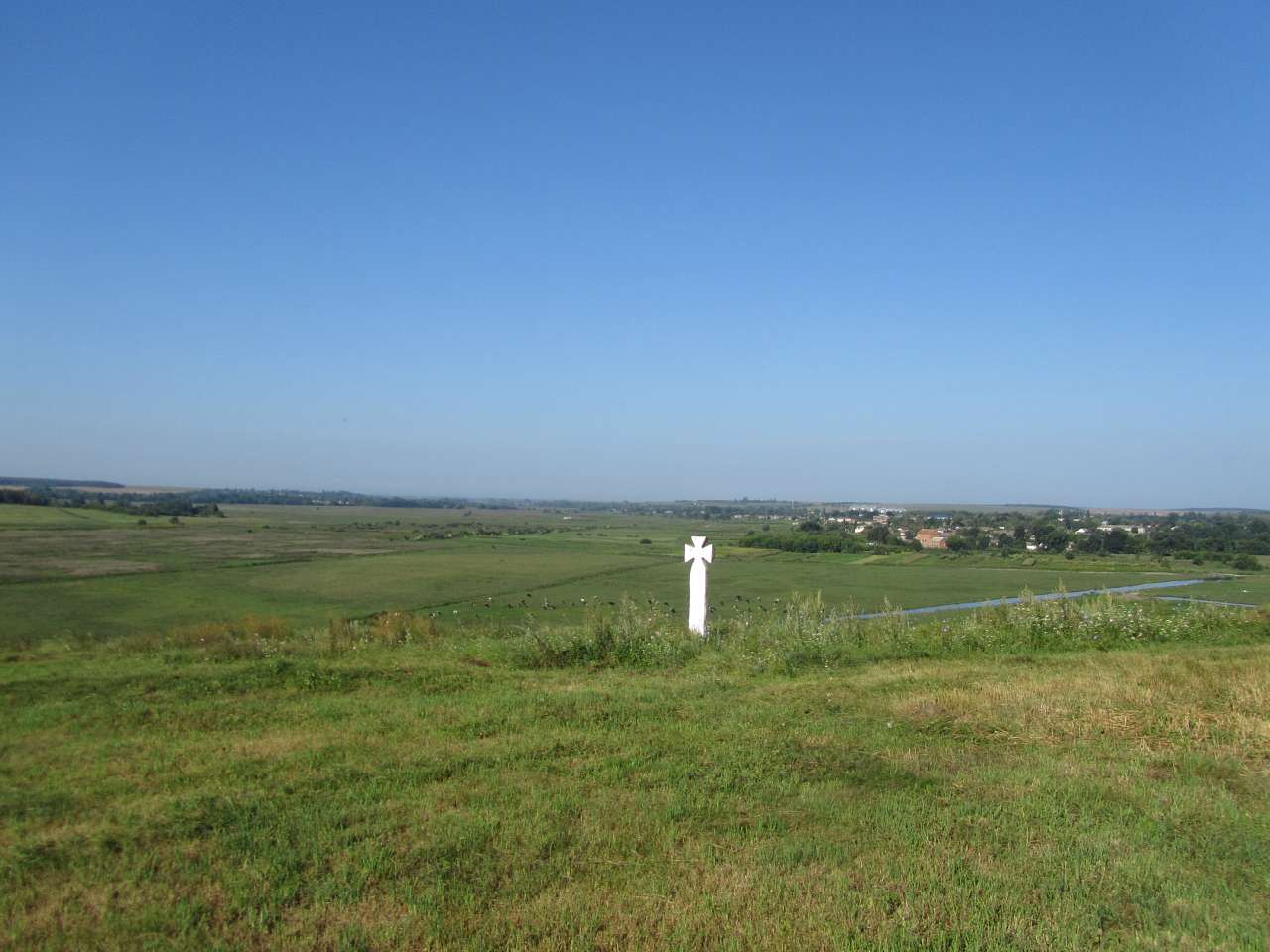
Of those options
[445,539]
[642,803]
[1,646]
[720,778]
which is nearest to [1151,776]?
[720,778]

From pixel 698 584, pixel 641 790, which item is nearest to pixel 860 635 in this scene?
pixel 698 584

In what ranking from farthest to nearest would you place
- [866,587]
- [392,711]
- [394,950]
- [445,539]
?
[445,539] < [866,587] < [392,711] < [394,950]

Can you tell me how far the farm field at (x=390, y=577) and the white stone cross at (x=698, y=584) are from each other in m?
3.16

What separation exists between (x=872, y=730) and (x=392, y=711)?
4.02 meters

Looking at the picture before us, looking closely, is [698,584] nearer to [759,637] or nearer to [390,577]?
[759,637]

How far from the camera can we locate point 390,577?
34.0 m

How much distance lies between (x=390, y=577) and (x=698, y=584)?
2338 centimetres

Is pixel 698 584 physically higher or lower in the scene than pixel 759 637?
higher

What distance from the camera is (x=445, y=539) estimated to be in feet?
196

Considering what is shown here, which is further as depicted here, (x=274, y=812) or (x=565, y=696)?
(x=565, y=696)

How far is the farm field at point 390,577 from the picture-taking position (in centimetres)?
2233

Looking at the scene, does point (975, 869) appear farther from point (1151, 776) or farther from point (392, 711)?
point (392, 711)

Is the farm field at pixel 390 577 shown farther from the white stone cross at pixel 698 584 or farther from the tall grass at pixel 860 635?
the white stone cross at pixel 698 584

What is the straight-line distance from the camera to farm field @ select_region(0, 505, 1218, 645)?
22.3 metres
